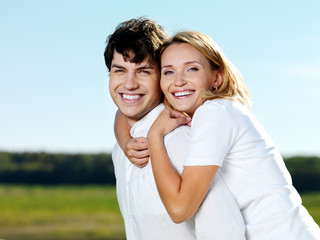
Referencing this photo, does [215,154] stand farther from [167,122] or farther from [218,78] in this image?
[218,78]

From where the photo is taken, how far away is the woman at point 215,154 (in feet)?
6.42

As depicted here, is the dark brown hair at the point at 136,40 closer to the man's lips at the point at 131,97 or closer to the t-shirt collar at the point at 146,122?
the man's lips at the point at 131,97

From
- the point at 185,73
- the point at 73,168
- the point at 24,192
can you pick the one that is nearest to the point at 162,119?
the point at 185,73

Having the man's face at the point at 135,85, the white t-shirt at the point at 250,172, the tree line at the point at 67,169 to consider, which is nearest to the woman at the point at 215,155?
the white t-shirt at the point at 250,172

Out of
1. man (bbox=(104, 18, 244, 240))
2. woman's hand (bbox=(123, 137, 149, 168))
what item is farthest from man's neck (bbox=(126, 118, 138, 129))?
woman's hand (bbox=(123, 137, 149, 168))

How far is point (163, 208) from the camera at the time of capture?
89.1 inches

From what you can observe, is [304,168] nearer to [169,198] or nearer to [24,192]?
[24,192]

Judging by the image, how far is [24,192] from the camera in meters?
14.9

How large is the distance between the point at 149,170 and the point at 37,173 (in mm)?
12332

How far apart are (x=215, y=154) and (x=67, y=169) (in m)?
11.7

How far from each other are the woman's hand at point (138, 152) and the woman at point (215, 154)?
0.80 ft

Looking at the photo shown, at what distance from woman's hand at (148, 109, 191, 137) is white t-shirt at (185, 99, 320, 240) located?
20 cm

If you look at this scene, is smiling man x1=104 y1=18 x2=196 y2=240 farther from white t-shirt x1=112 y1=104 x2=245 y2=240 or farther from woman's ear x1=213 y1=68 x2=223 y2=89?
woman's ear x1=213 y1=68 x2=223 y2=89

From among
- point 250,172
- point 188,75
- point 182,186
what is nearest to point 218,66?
point 188,75
